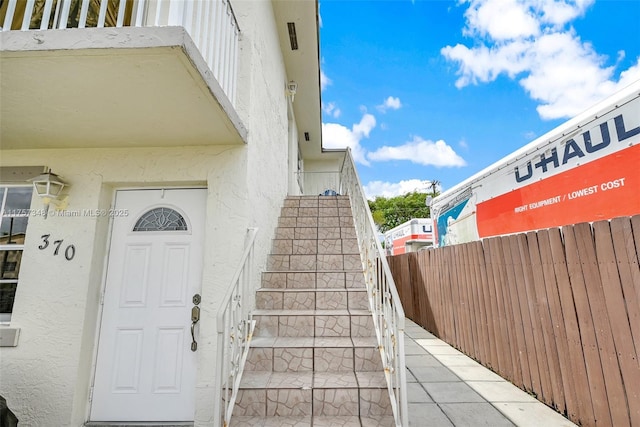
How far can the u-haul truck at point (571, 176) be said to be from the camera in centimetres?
219

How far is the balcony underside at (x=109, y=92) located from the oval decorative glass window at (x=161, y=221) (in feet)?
2.26

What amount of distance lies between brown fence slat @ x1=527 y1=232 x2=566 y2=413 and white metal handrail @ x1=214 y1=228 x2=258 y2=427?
259 cm

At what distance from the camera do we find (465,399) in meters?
2.51

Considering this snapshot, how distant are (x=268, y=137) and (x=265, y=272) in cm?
188

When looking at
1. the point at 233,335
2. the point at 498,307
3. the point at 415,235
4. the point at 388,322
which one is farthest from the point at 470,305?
the point at 415,235

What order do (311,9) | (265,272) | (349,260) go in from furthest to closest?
(311,9), (349,260), (265,272)

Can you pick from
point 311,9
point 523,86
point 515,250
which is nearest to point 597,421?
point 515,250

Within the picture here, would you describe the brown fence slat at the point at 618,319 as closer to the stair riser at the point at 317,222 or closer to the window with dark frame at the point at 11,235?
the stair riser at the point at 317,222

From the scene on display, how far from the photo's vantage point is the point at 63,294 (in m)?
2.66

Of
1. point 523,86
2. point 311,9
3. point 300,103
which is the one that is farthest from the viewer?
point 523,86

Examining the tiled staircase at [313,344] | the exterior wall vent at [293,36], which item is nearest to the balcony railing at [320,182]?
the exterior wall vent at [293,36]

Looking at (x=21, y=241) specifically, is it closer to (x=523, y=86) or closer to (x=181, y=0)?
(x=181, y=0)

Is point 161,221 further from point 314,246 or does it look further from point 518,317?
point 518,317

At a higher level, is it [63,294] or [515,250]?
[515,250]
